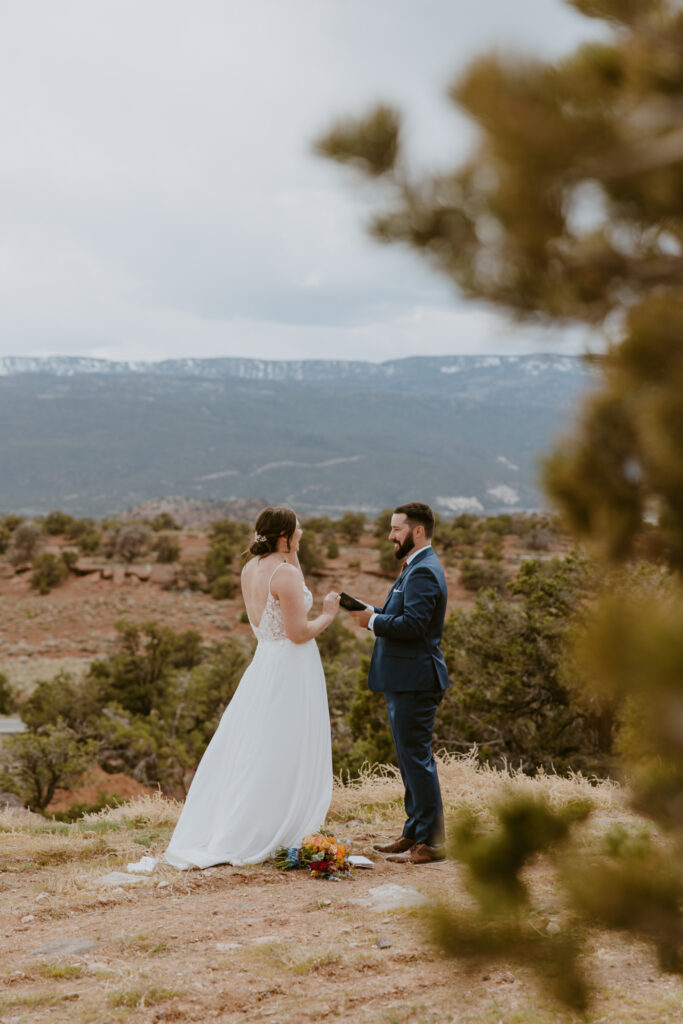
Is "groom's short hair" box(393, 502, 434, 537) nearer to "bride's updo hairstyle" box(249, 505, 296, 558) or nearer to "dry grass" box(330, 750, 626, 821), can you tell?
"bride's updo hairstyle" box(249, 505, 296, 558)

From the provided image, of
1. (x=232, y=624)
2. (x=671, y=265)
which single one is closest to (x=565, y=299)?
(x=671, y=265)

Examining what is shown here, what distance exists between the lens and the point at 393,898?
489 centimetres

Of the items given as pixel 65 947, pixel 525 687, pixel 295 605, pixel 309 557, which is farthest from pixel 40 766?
pixel 309 557

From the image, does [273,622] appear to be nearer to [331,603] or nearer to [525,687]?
[331,603]

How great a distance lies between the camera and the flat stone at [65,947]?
4219 millimetres

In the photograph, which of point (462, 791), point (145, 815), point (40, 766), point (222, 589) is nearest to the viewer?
point (462, 791)

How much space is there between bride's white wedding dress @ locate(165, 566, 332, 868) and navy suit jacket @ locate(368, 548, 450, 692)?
476 millimetres

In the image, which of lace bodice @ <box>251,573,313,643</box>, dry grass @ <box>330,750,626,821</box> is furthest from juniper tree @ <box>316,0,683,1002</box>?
dry grass @ <box>330,750,626,821</box>

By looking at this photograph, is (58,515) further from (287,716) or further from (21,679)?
(287,716)

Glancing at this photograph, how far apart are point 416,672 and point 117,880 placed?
229cm

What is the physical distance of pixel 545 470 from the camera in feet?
6.55

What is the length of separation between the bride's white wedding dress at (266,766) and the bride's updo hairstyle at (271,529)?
341 millimetres

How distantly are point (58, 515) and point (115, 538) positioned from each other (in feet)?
23.7

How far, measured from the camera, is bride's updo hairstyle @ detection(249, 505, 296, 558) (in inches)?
225
